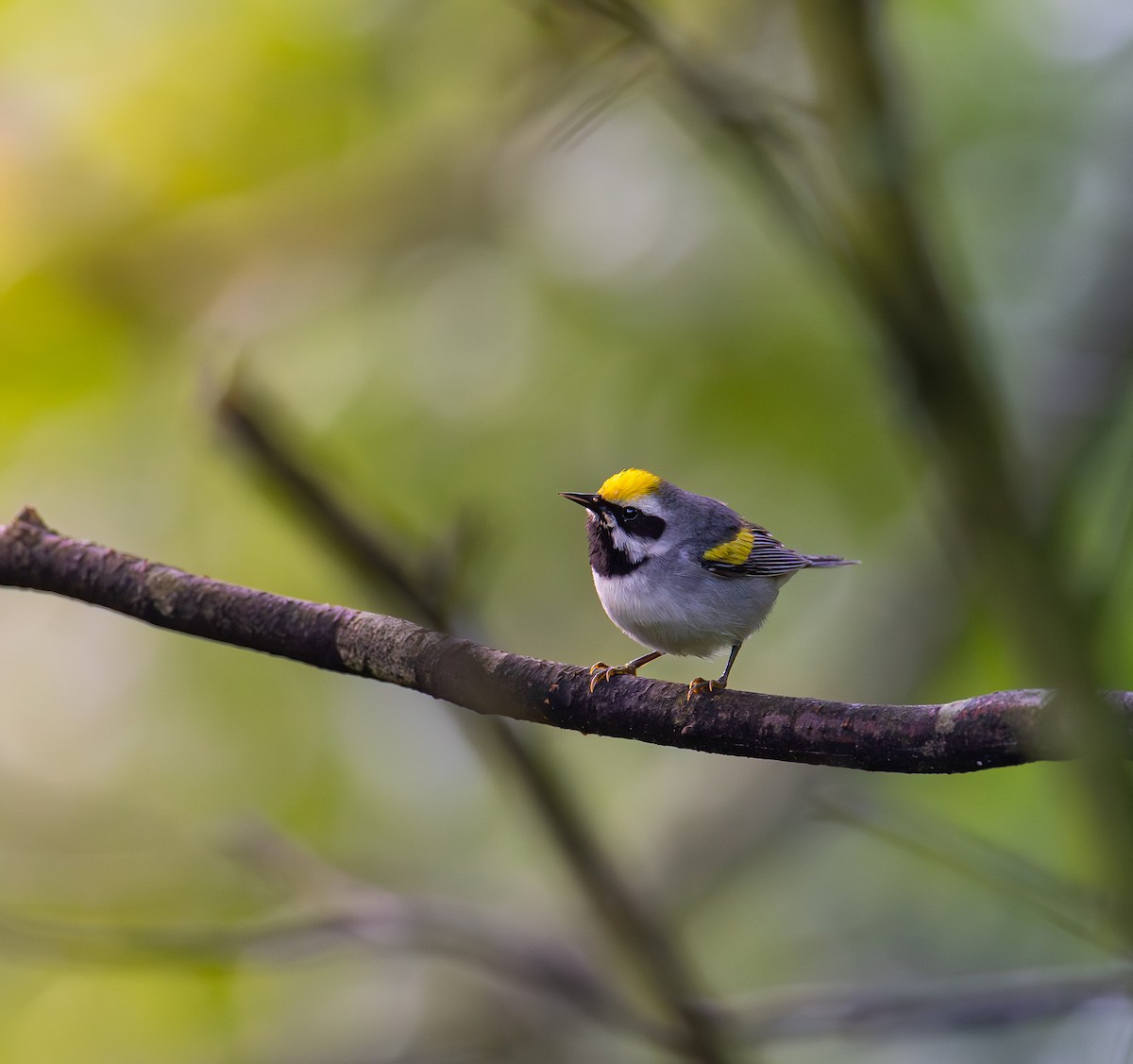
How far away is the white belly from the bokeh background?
4.01ft

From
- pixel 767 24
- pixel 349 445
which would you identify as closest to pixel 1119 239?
pixel 767 24

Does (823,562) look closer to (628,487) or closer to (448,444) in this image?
(628,487)

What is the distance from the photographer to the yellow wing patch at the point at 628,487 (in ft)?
10.5

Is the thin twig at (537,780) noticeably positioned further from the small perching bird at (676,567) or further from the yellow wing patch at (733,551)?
the yellow wing patch at (733,551)

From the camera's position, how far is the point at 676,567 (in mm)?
3137

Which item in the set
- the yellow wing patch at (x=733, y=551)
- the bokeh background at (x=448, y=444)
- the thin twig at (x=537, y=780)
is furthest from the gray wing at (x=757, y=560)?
the bokeh background at (x=448, y=444)

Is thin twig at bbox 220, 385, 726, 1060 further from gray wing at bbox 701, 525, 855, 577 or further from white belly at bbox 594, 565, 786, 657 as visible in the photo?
gray wing at bbox 701, 525, 855, 577

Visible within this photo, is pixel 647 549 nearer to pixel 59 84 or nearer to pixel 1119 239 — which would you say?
pixel 1119 239

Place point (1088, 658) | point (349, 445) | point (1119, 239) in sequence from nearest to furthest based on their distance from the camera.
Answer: point (1088, 658) → point (1119, 239) → point (349, 445)

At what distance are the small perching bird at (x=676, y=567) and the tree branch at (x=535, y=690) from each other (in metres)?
0.91

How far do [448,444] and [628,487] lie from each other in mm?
2336

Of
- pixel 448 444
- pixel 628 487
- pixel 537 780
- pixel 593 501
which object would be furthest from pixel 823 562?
pixel 448 444

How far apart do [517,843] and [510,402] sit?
249 centimetres

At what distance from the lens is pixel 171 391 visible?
5418 millimetres
